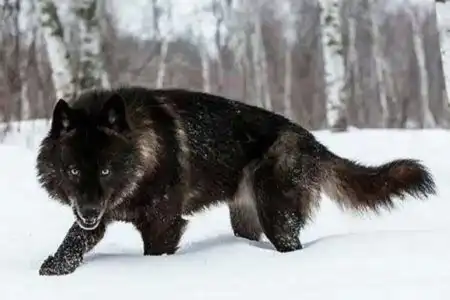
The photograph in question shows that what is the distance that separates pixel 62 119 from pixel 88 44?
9.54 m

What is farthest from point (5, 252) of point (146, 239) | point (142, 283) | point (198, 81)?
point (198, 81)

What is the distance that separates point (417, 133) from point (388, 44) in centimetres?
3770

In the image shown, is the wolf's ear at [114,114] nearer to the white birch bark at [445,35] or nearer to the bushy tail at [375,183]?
the bushy tail at [375,183]

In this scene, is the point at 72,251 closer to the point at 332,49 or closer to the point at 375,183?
the point at 375,183

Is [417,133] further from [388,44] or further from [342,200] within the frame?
[388,44]

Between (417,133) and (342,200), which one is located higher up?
(342,200)

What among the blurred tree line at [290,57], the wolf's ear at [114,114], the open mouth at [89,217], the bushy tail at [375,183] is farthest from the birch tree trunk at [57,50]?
the blurred tree line at [290,57]

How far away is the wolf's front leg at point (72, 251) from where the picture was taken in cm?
500

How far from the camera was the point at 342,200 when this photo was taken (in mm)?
6160

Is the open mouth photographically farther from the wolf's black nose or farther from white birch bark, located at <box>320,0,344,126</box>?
white birch bark, located at <box>320,0,344,126</box>

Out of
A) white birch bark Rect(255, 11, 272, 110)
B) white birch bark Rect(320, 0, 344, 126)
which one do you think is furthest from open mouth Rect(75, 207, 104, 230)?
white birch bark Rect(255, 11, 272, 110)

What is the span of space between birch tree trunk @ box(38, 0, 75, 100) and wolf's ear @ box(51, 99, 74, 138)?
8816 millimetres

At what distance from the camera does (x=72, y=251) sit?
17.2 ft

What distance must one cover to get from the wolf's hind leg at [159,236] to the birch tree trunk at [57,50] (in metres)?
8.56
